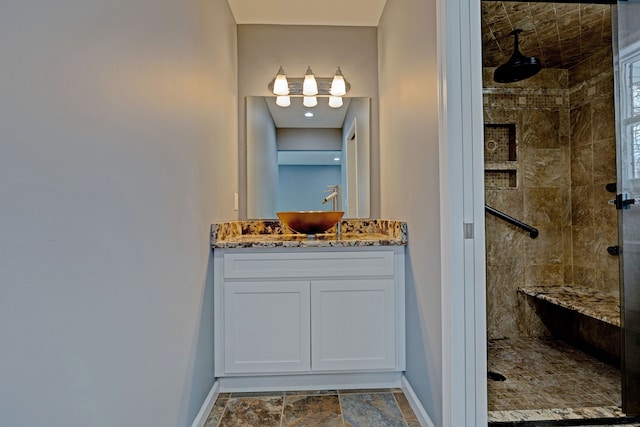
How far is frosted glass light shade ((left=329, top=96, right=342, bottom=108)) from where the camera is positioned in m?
2.69

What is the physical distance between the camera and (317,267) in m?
2.00

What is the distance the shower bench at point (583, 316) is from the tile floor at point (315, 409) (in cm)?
134

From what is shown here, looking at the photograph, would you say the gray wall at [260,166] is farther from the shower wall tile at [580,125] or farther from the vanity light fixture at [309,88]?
the shower wall tile at [580,125]

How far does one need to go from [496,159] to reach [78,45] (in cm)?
292

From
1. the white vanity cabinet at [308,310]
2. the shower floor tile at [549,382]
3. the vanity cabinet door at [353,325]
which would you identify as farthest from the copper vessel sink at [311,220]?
the shower floor tile at [549,382]

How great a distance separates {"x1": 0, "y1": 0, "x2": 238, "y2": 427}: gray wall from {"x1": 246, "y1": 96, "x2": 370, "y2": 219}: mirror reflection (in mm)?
1070

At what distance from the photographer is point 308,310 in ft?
6.52

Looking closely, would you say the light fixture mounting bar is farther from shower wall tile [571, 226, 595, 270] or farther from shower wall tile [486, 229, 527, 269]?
shower wall tile [571, 226, 595, 270]

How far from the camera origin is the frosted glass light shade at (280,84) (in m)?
2.64

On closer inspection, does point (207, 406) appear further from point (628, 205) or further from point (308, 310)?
point (628, 205)

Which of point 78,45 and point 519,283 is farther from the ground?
point 78,45

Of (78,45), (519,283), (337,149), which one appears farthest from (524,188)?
(78,45)

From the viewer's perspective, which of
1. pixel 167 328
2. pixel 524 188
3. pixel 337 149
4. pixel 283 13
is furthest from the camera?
pixel 524 188

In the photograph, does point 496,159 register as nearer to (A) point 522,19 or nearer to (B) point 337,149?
(A) point 522,19
